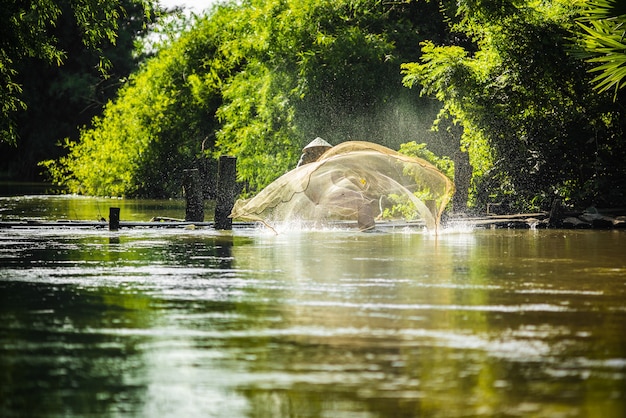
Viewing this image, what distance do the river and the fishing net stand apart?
5.39 metres

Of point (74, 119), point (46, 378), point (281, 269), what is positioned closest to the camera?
point (46, 378)

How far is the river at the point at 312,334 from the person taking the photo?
7.34 meters

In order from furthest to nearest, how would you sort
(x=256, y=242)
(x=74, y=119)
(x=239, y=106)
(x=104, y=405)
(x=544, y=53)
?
(x=74, y=119) → (x=239, y=106) → (x=544, y=53) → (x=256, y=242) → (x=104, y=405)

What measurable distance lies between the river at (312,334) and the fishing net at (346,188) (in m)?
5.39

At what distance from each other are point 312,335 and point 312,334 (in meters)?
0.05

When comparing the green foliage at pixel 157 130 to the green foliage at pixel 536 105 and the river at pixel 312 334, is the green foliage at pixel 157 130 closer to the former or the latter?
the green foliage at pixel 536 105

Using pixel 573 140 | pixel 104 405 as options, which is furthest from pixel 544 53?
pixel 104 405

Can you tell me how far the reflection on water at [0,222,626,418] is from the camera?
7.34m

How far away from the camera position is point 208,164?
153ft

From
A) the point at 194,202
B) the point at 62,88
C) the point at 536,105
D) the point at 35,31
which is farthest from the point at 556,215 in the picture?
the point at 62,88

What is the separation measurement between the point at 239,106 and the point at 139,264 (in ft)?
70.0

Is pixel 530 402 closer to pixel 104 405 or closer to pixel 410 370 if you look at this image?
pixel 410 370

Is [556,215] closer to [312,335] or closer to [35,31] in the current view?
[35,31]

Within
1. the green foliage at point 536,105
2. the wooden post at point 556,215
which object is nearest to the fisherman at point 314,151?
the green foliage at point 536,105
